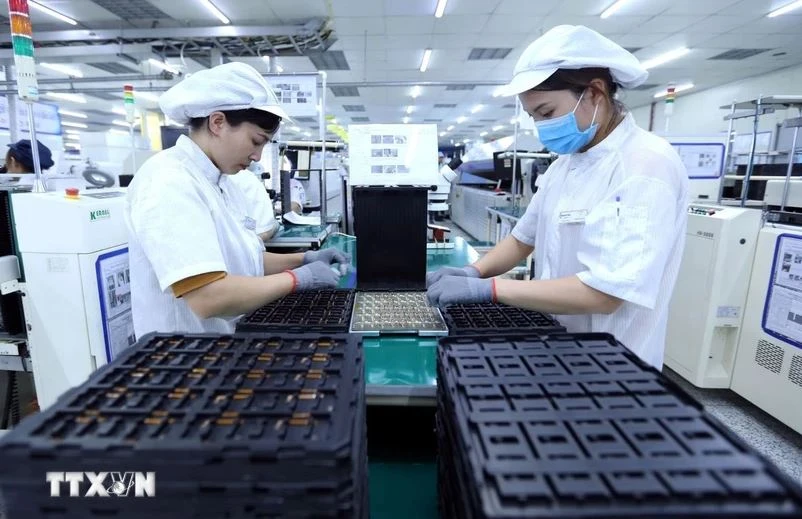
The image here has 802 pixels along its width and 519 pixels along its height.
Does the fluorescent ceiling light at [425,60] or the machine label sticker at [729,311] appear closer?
the machine label sticker at [729,311]

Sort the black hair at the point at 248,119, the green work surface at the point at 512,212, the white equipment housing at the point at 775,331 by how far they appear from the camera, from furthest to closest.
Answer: the green work surface at the point at 512,212 → the white equipment housing at the point at 775,331 → the black hair at the point at 248,119

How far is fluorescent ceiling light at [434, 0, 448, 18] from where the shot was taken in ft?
16.8

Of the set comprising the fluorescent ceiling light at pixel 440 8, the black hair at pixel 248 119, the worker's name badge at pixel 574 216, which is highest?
the fluorescent ceiling light at pixel 440 8

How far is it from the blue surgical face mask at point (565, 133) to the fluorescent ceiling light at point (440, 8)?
187 inches

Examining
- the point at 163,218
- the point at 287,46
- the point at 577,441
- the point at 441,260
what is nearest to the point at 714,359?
the point at 441,260

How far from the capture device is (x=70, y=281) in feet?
4.98

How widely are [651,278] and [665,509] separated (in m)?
0.71

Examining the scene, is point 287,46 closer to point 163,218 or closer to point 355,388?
point 163,218

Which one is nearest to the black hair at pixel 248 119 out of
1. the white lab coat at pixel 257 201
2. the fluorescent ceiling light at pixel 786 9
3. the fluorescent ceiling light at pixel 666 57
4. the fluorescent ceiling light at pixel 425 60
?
the white lab coat at pixel 257 201

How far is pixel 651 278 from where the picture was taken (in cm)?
96

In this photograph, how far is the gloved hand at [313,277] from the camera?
1.23 meters

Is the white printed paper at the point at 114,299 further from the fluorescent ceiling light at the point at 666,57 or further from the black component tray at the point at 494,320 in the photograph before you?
the fluorescent ceiling light at the point at 666,57

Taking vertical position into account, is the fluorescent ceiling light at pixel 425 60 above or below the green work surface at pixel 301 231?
above

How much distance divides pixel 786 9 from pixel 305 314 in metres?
7.43
